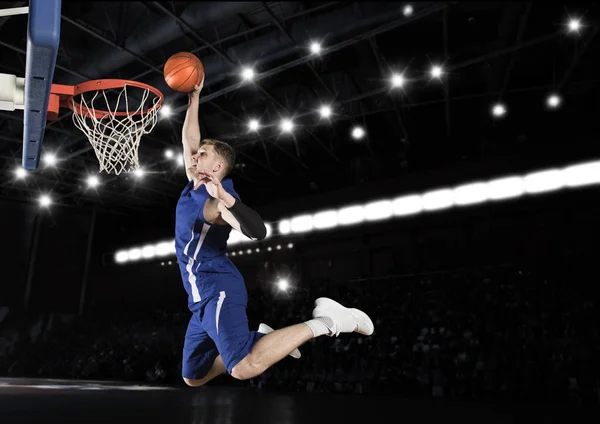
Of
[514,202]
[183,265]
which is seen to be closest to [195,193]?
[183,265]

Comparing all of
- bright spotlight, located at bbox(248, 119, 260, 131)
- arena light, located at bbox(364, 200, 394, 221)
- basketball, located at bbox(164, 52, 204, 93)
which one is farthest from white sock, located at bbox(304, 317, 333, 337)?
arena light, located at bbox(364, 200, 394, 221)

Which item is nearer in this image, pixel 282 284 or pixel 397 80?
pixel 397 80

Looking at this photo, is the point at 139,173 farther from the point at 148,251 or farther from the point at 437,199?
the point at 437,199

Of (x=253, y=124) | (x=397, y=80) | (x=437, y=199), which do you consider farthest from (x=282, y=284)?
(x=397, y=80)

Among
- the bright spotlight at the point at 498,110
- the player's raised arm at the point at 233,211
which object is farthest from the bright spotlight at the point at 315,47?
the player's raised arm at the point at 233,211

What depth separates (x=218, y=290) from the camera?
272cm

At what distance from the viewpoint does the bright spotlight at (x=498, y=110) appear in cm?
1167

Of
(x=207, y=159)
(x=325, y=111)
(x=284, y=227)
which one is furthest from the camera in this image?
(x=284, y=227)

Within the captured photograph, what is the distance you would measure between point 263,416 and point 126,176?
43.3ft

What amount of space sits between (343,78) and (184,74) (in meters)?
8.04

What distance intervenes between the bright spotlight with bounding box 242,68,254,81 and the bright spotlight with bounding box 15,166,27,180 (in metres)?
8.94

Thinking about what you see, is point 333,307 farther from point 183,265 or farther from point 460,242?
point 460,242

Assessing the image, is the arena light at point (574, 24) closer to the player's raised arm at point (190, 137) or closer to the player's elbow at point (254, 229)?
the player's raised arm at point (190, 137)

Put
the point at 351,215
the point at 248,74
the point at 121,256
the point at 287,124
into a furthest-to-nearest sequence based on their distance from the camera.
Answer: the point at 121,256 → the point at 351,215 → the point at 287,124 → the point at 248,74
